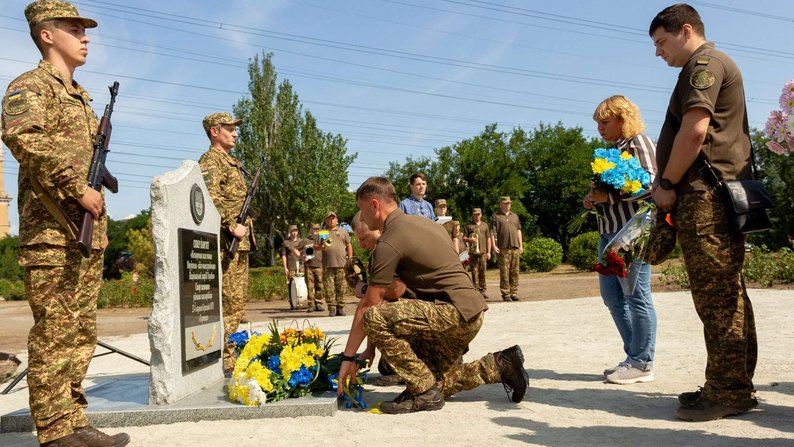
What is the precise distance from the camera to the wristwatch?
4.16 m

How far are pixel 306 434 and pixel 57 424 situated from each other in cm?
145

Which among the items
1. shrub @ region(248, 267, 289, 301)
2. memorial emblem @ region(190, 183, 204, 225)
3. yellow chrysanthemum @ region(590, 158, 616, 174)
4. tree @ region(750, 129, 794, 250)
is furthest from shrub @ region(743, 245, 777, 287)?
tree @ region(750, 129, 794, 250)

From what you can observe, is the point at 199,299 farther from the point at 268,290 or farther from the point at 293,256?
the point at 268,290

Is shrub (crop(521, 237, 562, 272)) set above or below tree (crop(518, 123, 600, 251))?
below

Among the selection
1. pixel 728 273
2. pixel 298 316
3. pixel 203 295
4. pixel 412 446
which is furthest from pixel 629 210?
pixel 298 316

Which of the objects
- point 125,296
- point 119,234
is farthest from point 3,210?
point 125,296

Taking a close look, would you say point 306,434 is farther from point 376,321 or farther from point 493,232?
point 493,232

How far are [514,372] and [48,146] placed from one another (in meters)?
3.36

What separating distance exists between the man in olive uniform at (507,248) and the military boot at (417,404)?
10712 millimetres

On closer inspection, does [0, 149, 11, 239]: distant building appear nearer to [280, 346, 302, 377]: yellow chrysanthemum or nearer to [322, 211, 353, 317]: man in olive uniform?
[322, 211, 353, 317]: man in olive uniform

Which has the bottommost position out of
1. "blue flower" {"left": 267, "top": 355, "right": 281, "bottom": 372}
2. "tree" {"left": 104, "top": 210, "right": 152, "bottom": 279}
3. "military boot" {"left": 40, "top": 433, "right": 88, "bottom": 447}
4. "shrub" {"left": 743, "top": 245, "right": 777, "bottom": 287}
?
"military boot" {"left": 40, "top": 433, "right": 88, "bottom": 447}

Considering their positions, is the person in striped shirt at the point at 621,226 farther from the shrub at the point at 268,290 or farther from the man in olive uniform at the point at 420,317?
the shrub at the point at 268,290

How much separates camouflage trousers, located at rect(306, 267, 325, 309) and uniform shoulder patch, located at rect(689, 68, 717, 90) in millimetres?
12592

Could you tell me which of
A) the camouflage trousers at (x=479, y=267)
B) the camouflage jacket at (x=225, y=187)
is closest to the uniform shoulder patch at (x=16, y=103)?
the camouflage jacket at (x=225, y=187)
